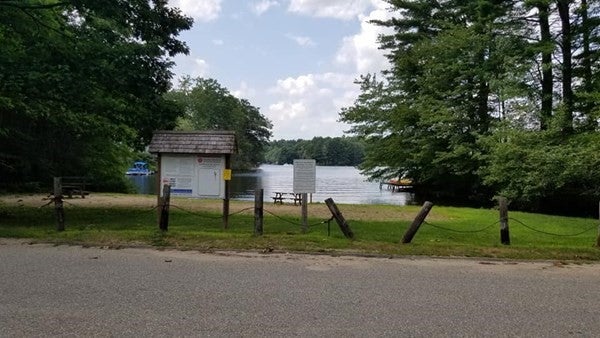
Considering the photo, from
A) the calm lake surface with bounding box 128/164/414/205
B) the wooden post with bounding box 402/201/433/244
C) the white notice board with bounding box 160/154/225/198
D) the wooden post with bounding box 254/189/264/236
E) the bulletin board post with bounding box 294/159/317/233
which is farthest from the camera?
the calm lake surface with bounding box 128/164/414/205

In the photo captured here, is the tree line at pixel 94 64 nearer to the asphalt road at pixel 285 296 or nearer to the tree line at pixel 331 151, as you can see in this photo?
the asphalt road at pixel 285 296

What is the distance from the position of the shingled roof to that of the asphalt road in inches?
151

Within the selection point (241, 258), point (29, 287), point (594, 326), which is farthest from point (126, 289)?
point (594, 326)

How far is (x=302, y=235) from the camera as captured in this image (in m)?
10.1

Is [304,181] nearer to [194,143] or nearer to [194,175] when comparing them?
[194,175]

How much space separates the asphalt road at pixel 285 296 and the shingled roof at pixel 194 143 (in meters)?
3.84

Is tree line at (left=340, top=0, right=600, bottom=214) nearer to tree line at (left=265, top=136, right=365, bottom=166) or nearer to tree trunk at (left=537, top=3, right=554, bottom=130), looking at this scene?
tree trunk at (left=537, top=3, right=554, bottom=130)

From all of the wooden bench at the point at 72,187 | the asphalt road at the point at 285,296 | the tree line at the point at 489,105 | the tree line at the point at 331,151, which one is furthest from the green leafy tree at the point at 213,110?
the asphalt road at the point at 285,296

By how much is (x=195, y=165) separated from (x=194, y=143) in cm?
51

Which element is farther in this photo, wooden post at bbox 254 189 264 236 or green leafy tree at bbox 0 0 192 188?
green leafy tree at bbox 0 0 192 188

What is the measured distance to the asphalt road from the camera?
4.54 m

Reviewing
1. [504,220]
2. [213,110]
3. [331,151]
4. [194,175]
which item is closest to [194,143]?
[194,175]

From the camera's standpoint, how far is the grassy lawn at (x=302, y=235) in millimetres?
8664

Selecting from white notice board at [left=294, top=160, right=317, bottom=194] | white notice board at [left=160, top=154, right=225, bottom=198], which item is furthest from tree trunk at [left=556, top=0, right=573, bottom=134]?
white notice board at [left=160, top=154, right=225, bottom=198]
